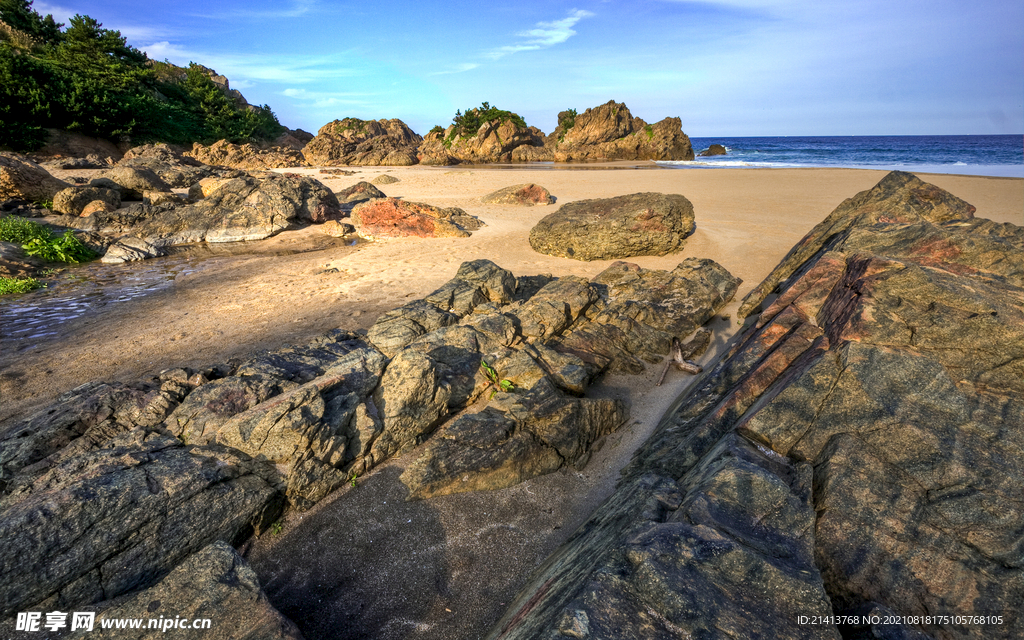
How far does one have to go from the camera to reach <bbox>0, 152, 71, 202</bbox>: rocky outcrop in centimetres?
1473

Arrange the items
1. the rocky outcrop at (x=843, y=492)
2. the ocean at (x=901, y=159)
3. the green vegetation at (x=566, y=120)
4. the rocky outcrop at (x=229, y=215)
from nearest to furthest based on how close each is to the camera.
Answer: the rocky outcrop at (x=843, y=492), the rocky outcrop at (x=229, y=215), the ocean at (x=901, y=159), the green vegetation at (x=566, y=120)

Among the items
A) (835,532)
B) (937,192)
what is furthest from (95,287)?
(937,192)

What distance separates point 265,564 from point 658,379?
5008mm

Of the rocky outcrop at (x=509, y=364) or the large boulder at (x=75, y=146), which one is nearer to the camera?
the rocky outcrop at (x=509, y=364)

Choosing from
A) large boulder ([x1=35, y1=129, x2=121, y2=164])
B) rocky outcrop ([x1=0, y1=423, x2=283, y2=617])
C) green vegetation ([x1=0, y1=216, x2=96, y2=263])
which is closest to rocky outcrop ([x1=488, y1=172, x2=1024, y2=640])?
rocky outcrop ([x1=0, y1=423, x2=283, y2=617])

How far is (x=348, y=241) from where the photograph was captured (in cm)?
1421

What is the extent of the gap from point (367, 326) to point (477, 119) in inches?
2014

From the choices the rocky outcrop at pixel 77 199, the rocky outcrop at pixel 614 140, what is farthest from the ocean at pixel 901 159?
the rocky outcrop at pixel 77 199

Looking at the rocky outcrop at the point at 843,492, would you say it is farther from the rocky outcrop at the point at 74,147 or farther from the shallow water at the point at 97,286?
the rocky outcrop at the point at 74,147

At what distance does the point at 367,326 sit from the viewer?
26.3 ft

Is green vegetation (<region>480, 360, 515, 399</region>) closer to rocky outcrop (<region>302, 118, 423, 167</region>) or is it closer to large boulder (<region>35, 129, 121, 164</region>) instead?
large boulder (<region>35, 129, 121, 164</region>)

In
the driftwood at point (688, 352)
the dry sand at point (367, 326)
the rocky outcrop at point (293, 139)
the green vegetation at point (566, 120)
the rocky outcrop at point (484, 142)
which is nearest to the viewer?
the dry sand at point (367, 326)

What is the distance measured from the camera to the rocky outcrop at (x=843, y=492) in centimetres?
209

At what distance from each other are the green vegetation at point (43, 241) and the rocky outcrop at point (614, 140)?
4354cm
